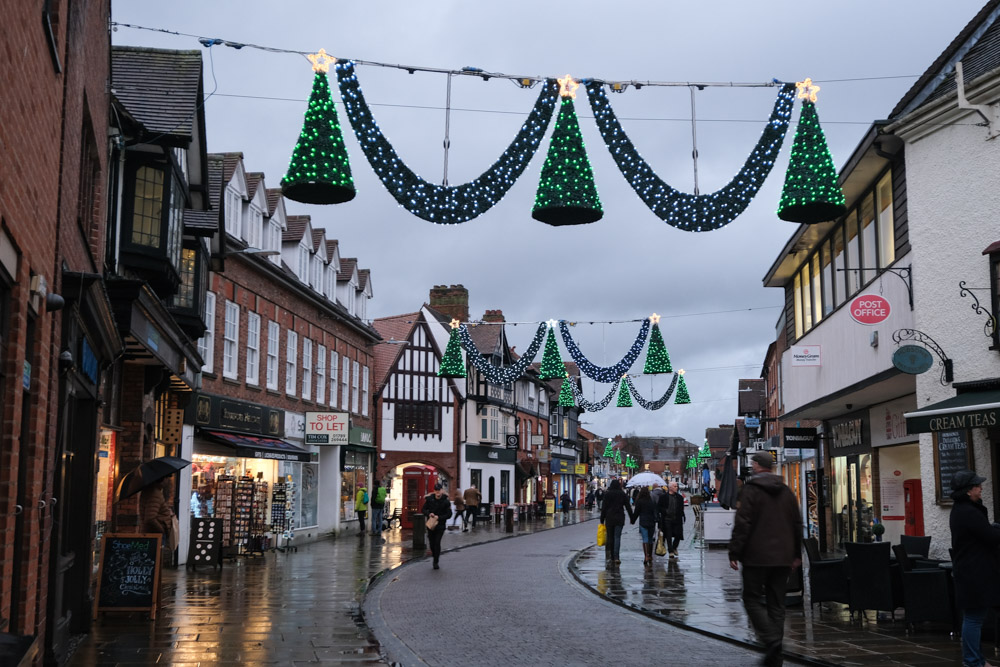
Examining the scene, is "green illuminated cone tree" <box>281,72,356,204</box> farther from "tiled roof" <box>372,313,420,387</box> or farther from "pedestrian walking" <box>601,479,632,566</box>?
"tiled roof" <box>372,313,420,387</box>

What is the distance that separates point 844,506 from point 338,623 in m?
15.0

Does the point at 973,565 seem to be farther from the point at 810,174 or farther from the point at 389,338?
the point at 389,338

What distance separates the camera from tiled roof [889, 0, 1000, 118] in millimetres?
14547

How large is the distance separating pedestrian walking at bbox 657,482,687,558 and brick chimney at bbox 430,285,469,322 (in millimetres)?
33066

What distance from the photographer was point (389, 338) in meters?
48.3

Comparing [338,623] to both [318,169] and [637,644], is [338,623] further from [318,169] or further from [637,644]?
[318,169]

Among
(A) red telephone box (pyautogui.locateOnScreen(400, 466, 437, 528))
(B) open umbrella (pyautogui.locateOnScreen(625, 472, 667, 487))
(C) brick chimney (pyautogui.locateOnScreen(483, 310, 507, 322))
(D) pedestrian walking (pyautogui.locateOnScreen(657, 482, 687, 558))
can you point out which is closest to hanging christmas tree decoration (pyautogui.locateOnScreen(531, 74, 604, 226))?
(D) pedestrian walking (pyautogui.locateOnScreen(657, 482, 687, 558))

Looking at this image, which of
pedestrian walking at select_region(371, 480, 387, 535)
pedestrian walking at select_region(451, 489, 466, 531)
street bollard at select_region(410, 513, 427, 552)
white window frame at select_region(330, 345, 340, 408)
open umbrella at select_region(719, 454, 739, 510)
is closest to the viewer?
street bollard at select_region(410, 513, 427, 552)

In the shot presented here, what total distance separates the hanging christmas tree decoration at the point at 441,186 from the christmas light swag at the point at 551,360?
18.2 meters

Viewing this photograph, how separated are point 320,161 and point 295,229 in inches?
840

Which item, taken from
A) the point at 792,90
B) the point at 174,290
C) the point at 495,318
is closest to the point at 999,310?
the point at 792,90

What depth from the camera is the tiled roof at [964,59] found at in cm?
1455

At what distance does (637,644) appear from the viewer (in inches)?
407

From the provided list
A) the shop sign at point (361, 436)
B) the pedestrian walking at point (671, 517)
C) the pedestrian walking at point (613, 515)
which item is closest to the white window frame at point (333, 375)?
the shop sign at point (361, 436)
